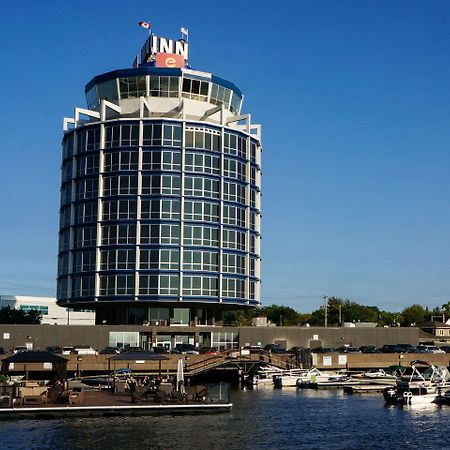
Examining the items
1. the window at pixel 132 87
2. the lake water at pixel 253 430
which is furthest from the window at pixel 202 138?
the lake water at pixel 253 430

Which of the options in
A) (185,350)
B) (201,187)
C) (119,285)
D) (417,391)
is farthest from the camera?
(201,187)

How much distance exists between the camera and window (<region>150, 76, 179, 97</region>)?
140m

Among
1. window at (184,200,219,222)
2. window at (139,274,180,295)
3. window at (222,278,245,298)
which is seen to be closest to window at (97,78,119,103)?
window at (184,200,219,222)

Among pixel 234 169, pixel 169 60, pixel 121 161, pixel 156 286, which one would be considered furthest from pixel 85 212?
pixel 169 60

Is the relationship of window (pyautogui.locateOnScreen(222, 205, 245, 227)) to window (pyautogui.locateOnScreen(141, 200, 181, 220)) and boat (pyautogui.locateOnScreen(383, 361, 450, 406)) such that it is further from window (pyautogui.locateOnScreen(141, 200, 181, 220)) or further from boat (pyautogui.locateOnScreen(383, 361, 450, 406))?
boat (pyautogui.locateOnScreen(383, 361, 450, 406))

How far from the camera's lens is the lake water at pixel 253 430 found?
187ft

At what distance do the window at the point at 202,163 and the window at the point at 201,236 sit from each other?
950cm

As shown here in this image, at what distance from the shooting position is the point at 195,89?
466 ft

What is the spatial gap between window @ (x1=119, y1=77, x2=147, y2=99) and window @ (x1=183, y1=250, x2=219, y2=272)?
28707 mm

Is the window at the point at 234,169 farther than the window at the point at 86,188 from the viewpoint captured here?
Yes

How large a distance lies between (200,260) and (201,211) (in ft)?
26.5

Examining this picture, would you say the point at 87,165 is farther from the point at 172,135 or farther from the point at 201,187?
the point at 201,187

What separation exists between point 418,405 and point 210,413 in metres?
24.5

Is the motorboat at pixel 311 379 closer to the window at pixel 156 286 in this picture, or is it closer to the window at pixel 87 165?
the window at pixel 156 286
